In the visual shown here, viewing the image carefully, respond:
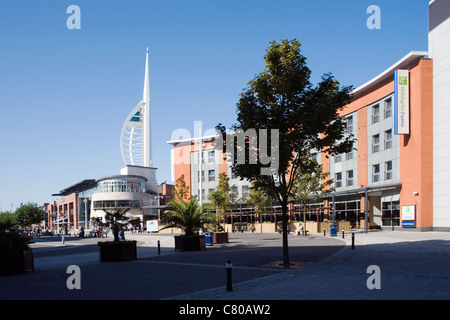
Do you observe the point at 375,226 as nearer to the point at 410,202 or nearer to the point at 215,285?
the point at 410,202

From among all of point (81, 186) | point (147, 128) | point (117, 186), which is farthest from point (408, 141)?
point (147, 128)

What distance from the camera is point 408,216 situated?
37.3 m

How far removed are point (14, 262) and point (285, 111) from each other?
11.4 metres

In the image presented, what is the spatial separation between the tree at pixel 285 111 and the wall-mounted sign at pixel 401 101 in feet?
79.4

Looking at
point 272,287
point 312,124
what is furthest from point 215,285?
point 312,124

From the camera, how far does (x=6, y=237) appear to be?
1486 cm

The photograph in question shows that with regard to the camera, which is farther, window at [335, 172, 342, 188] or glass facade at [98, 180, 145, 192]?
glass facade at [98, 180, 145, 192]

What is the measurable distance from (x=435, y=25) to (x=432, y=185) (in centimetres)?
1452

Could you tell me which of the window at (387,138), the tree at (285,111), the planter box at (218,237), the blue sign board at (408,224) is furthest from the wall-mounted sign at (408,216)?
the tree at (285,111)

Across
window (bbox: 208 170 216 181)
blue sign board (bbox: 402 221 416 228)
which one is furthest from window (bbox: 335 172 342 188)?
window (bbox: 208 170 216 181)

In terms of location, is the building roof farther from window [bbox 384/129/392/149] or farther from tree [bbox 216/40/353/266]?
tree [bbox 216/40/353/266]

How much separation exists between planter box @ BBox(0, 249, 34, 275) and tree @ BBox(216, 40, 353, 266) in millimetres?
8408

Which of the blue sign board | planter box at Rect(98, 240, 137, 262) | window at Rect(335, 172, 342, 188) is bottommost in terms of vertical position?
the blue sign board

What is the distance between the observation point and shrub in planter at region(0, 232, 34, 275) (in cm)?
1444
